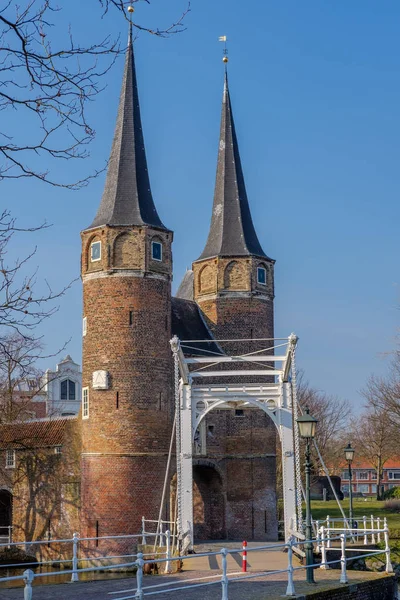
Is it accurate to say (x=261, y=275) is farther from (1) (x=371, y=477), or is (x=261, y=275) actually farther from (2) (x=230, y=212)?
(1) (x=371, y=477)

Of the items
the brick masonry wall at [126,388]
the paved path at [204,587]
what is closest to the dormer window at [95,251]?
the brick masonry wall at [126,388]

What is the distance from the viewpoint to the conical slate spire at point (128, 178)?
1114 inches

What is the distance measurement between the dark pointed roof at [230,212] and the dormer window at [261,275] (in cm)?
59

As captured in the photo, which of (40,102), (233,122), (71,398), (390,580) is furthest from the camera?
(71,398)

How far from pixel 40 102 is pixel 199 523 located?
23.9 metres

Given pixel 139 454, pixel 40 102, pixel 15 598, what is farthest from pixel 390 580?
pixel 40 102

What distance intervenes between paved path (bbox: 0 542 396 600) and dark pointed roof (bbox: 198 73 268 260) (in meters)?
15.0

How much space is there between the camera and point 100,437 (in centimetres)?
2708

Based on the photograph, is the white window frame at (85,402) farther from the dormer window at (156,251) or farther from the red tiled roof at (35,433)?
the dormer window at (156,251)

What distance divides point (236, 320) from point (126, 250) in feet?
19.2

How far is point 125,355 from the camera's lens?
27.2 m

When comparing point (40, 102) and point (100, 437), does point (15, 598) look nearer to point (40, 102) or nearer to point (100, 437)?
point (40, 102)

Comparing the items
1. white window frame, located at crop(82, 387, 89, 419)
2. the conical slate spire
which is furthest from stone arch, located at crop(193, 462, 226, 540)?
the conical slate spire

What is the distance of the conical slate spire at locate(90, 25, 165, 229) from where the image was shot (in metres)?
28.3
